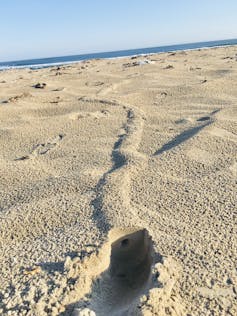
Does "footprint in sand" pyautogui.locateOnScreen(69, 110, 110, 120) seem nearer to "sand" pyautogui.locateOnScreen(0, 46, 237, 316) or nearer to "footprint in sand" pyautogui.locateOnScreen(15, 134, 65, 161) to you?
"sand" pyautogui.locateOnScreen(0, 46, 237, 316)

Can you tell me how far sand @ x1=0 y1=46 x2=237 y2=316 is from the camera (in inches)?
49.2

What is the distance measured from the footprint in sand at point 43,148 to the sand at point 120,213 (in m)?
0.01

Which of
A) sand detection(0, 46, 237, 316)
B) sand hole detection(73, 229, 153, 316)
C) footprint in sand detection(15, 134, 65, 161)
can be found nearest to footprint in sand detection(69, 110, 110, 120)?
sand detection(0, 46, 237, 316)

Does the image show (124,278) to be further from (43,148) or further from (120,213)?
(43,148)

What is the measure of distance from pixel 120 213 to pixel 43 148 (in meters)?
1.18

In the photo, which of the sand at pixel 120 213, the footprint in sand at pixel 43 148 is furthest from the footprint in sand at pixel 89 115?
the footprint in sand at pixel 43 148

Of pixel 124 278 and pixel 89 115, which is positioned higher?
pixel 89 115

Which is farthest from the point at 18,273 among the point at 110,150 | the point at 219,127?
the point at 219,127

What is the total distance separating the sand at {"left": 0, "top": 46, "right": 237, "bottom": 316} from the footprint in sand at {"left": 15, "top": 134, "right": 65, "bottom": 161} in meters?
0.01

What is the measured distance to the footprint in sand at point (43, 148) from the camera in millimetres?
2556

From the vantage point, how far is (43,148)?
270 cm

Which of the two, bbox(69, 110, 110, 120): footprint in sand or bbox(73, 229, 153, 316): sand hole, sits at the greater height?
bbox(69, 110, 110, 120): footprint in sand

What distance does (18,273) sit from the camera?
1373 millimetres

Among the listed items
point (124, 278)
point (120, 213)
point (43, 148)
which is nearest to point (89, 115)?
point (43, 148)
